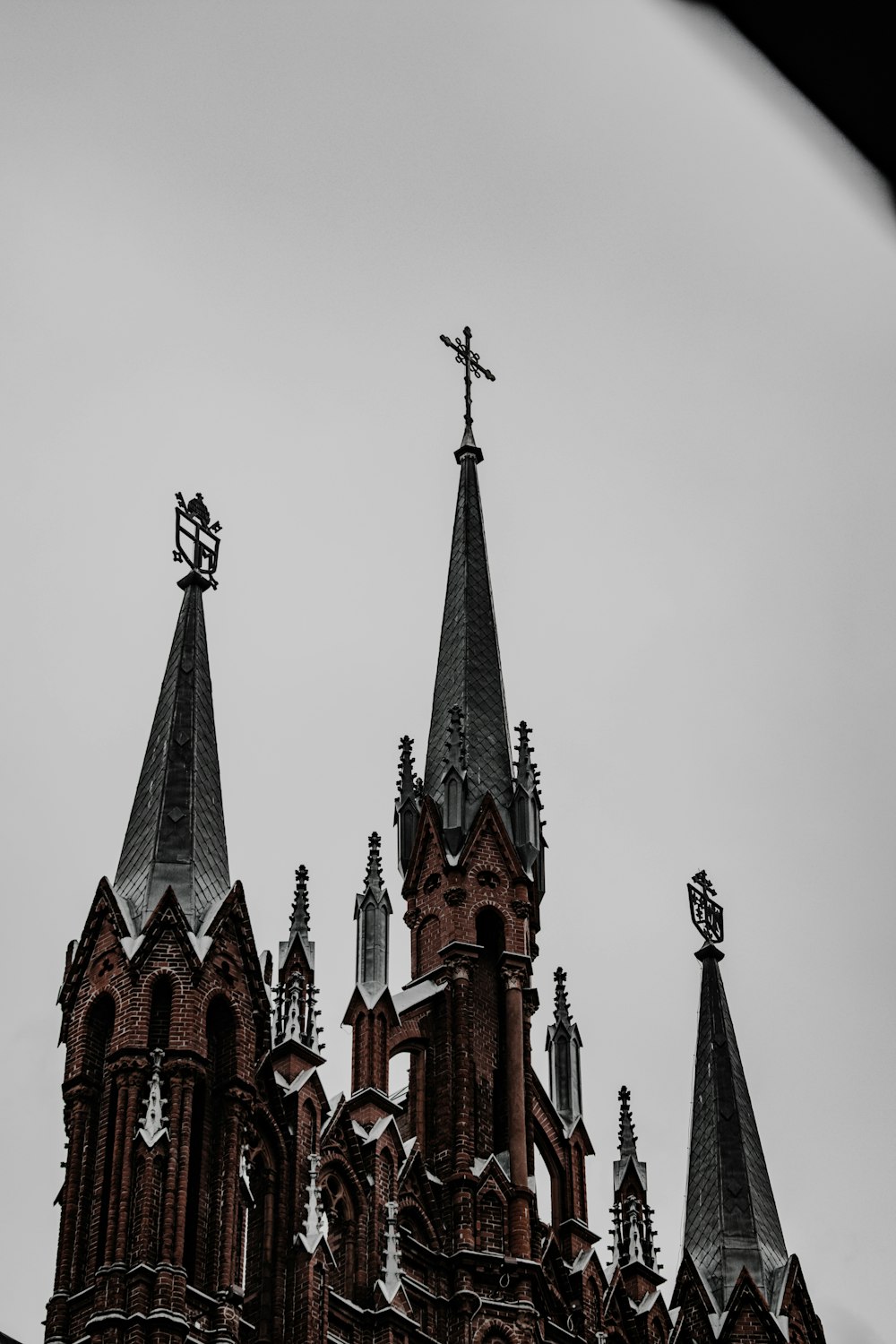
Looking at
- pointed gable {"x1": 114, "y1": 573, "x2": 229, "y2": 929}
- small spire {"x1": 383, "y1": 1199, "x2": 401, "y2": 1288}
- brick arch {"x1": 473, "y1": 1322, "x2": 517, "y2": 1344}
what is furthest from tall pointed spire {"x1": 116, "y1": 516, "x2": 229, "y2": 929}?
brick arch {"x1": 473, "y1": 1322, "x2": 517, "y2": 1344}

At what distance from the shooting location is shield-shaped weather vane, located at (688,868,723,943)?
3941 cm

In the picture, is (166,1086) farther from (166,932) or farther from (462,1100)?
(462,1100)

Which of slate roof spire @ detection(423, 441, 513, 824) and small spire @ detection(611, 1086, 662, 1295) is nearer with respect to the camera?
small spire @ detection(611, 1086, 662, 1295)

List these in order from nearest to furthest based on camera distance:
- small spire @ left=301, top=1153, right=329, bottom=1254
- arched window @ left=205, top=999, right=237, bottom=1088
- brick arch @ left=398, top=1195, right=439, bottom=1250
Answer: small spire @ left=301, top=1153, right=329, bottom=1254, arched window @ left=205, top=999, right=237, bottom=1088, brick arch @ left=398, top=1195, right=439, bottom=1250

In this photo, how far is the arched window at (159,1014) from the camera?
2520 cm

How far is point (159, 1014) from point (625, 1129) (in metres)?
11.3

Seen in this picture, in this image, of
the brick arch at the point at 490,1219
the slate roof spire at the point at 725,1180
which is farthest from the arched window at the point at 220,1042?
the slate roof spire at the point at 725,1180

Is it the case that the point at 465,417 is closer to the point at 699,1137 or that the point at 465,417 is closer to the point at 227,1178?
the point at 699,1137

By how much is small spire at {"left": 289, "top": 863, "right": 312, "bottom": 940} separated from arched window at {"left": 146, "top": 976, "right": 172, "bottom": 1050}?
117 inches

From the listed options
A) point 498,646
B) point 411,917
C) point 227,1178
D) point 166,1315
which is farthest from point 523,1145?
point 498,646

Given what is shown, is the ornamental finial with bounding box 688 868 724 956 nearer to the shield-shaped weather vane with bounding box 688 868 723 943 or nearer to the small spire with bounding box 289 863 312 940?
the shield-shaped weather vane with bounding box 688 868 723 943

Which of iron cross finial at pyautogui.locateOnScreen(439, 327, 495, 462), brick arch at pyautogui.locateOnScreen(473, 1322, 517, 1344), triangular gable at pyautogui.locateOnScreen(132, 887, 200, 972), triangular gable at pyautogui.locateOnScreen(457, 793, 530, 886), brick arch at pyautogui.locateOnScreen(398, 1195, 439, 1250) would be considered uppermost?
iron cross finial at pyautogui.locateOnScreen(439, 327, 495, 462)

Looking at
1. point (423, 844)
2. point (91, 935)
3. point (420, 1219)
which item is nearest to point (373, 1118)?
point (420, 1219)

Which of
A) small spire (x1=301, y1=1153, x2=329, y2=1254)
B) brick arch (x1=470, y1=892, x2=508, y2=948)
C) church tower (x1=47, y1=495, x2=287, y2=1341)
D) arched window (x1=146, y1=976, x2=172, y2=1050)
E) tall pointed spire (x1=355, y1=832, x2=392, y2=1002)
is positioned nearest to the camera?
church tower (x1=47, y1=495, x2=287, y2=1341)
